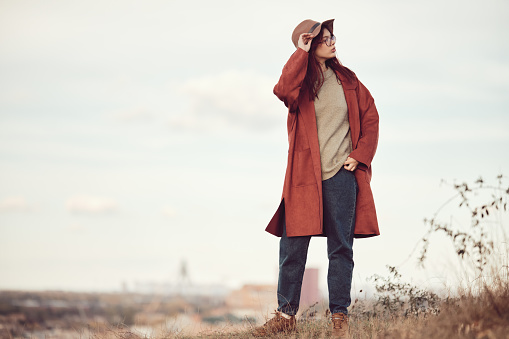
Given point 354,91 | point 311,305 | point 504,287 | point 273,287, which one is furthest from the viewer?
point 311,305

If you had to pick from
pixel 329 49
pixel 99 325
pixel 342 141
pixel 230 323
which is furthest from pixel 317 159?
pixel 99 325

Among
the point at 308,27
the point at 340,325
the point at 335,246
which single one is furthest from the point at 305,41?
the point at 340,325

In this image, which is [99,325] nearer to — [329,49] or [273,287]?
[273,287]

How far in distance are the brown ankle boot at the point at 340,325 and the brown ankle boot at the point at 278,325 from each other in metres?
0.33

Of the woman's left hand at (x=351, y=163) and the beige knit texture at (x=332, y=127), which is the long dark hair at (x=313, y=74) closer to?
the beige knit texture at (x=332, y=127)

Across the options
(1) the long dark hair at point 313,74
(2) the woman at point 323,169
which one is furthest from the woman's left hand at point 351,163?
(1) the long dark hair at point 313,74

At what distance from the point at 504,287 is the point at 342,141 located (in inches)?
57.7

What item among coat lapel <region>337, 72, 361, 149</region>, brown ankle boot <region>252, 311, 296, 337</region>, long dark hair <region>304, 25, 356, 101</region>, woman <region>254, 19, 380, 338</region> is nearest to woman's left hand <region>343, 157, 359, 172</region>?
woman <region>254, 19, 380, 338</region>

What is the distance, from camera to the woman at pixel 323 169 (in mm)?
4305

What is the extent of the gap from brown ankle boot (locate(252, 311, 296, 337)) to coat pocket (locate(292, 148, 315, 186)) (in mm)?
972

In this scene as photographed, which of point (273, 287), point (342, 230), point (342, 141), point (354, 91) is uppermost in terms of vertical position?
point (354, 91)

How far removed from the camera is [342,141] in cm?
439

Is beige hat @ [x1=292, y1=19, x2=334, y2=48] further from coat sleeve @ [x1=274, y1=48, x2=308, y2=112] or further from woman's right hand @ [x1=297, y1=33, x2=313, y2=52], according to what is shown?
coat sleeve @ [x1=274, y1=48, x2=308, y2=112]

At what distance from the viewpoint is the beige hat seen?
4328 mm
